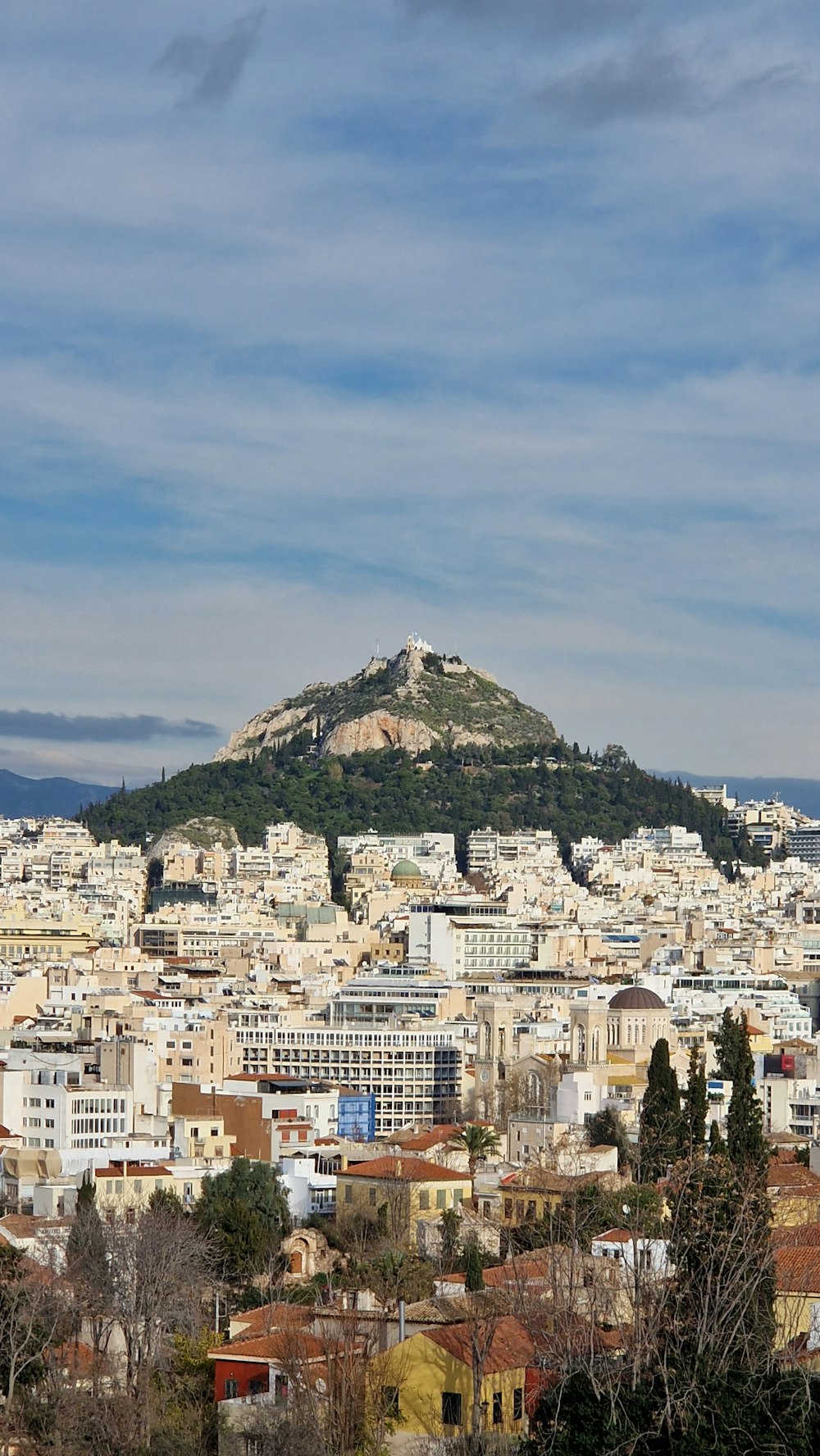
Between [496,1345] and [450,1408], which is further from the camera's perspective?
[496,1345]

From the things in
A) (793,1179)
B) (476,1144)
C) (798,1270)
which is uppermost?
(476,1144)

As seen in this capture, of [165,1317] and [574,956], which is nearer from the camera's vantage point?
[165,1317]

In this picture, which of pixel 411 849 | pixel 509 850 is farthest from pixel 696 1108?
pixel 509 850

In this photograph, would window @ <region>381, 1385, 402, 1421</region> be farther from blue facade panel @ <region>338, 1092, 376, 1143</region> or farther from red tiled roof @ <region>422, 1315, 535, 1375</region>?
blue facade panel @ <region>338, 1092, 376, 1143</region>

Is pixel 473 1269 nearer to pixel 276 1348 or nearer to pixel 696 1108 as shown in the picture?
pixel 696 1108

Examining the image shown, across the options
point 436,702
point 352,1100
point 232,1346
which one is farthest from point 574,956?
point 232,1346

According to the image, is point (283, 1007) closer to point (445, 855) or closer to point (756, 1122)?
point (756, 1122)
